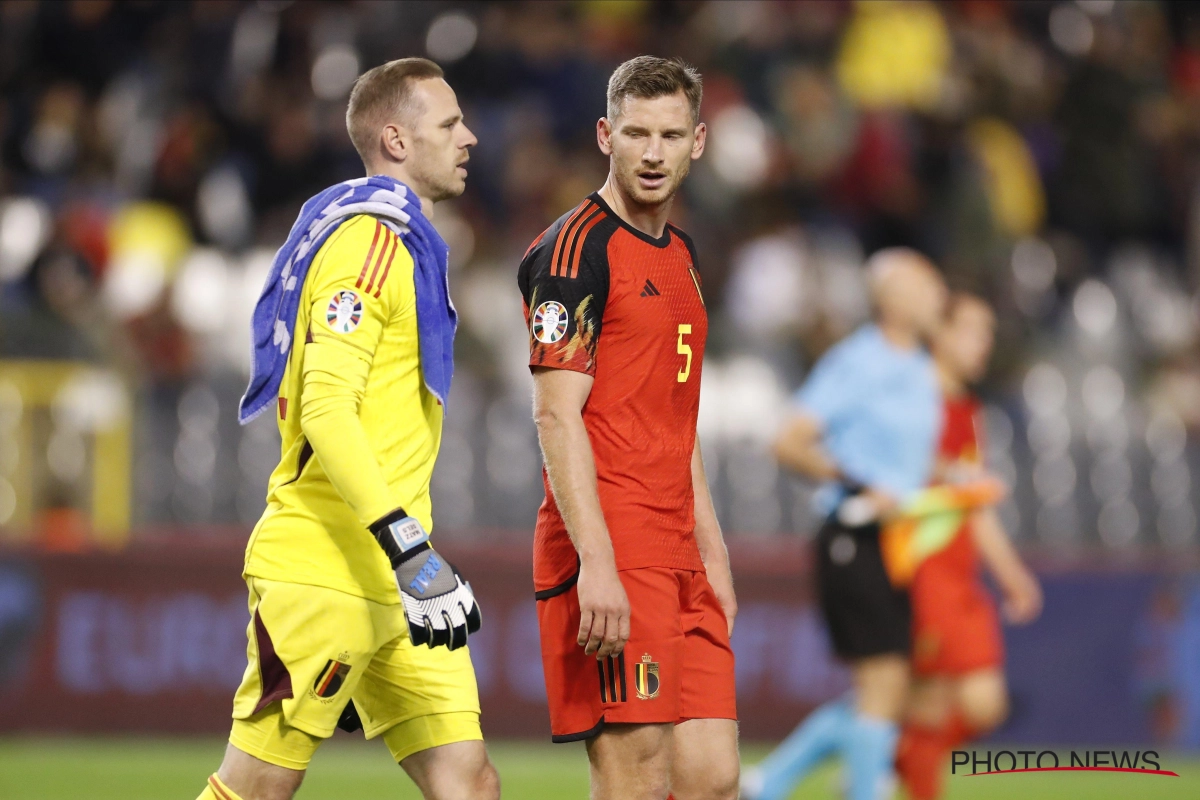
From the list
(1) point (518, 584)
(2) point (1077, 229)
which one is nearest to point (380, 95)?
(1) point (518, 584)

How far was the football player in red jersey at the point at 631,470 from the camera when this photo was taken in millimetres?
4242

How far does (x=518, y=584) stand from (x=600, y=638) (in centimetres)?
676

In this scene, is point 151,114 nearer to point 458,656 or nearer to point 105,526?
point 105,526

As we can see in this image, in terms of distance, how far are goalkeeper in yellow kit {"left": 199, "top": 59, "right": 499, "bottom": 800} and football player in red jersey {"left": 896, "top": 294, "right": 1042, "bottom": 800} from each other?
3450 millimetres

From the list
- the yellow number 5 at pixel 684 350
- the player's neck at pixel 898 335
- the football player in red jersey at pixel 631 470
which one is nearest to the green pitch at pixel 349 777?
the player's neck at pixel 898 335

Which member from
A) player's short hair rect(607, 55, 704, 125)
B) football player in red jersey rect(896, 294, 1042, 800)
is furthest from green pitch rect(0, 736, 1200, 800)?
player's short hair rect(607, 55, 704, 125)

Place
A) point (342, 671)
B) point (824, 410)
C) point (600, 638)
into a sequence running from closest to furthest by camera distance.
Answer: point (600, 638)
point (342, 671)
point (824, 410)

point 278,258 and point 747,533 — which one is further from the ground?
point 278,258

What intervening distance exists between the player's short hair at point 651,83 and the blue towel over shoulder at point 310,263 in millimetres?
612

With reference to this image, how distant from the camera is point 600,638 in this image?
4.12 meters

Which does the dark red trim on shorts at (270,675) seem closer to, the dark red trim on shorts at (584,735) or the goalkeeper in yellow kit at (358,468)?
the goalkeeper in yellow kit at (358,468)

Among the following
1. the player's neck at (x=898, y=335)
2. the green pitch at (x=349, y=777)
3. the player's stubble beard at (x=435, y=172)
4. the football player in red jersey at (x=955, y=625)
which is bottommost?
the green pitch at (x=349, y=777)

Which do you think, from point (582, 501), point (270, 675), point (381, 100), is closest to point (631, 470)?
point (582, 501)

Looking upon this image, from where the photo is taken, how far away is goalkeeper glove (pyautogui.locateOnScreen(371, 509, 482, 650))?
161 inches
